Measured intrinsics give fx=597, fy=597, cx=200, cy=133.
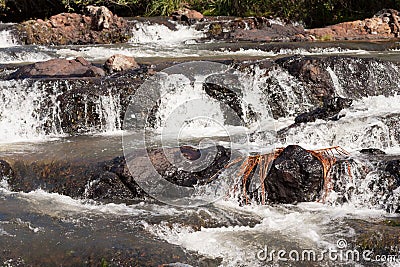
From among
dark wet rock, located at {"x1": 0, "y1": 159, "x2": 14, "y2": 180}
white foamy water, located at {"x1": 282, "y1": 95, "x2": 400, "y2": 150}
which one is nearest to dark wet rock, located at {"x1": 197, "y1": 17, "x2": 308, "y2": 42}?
white foamy water, located at {"x1": 282, "y1": 95, "x2": 400, "y2": 150}

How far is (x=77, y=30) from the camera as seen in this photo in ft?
57.1

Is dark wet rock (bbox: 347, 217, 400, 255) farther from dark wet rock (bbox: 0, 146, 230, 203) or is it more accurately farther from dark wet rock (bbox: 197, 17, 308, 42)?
dark wet rock (bbox: 197, 17, 308, 42)

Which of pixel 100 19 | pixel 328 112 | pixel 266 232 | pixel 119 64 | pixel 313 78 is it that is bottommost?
pixel 266 232

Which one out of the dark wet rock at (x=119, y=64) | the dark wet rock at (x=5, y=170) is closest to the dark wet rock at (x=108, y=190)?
the dark wet rock at (x=5, y=170)

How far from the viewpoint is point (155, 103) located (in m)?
9.86

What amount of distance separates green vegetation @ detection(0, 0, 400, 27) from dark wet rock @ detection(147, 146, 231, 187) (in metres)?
14.2

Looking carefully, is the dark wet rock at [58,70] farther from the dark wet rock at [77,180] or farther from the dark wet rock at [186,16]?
the dark wet rock at [186,16]

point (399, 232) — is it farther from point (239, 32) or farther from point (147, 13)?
point (147, 13)

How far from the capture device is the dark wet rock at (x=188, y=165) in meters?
6.27

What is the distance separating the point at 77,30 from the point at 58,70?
7.20m

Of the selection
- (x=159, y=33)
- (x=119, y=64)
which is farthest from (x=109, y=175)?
(x=159, y=33)

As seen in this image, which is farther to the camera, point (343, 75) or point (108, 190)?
point (343, 75)

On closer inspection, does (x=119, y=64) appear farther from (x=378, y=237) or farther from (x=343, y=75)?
(x=378, y=237)

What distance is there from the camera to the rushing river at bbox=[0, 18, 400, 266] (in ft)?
15.6
